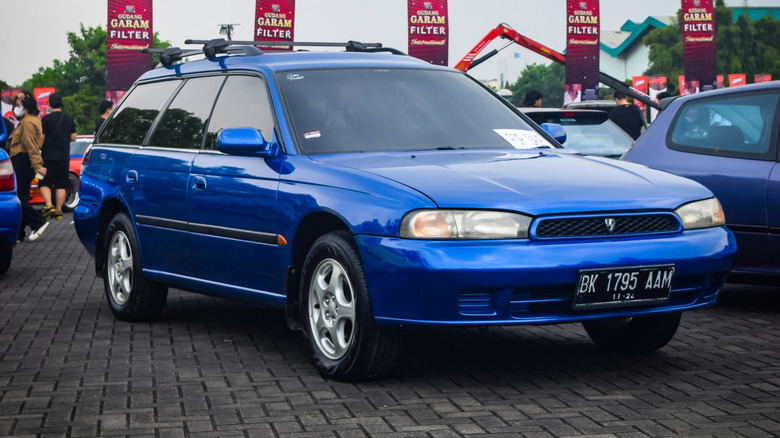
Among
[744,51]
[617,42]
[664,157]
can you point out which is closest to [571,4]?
[664,157]

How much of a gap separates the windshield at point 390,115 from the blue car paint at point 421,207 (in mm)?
113

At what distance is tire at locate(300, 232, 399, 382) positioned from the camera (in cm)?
558

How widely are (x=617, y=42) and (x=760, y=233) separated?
15144 centimetres

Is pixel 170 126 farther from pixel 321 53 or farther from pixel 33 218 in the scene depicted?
pixel 33 218

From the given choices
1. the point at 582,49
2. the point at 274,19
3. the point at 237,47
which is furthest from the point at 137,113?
the point at 582,49

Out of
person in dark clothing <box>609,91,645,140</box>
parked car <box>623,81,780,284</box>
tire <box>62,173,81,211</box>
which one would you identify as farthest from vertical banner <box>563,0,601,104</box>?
parked car <box>623,81,780,284</box>

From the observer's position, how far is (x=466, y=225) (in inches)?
209

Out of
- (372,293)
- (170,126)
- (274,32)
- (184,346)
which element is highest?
(274,32)

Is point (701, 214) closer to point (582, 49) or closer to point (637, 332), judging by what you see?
point (637, 332)

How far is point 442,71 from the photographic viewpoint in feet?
23.9

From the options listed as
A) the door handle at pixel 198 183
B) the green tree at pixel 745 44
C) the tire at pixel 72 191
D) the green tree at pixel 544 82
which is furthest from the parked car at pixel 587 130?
the green tree at pixel 544 82

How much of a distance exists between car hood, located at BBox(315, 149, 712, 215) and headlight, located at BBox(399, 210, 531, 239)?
0.04 metres

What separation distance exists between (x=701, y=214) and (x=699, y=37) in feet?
124

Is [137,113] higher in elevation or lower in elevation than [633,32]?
lower
